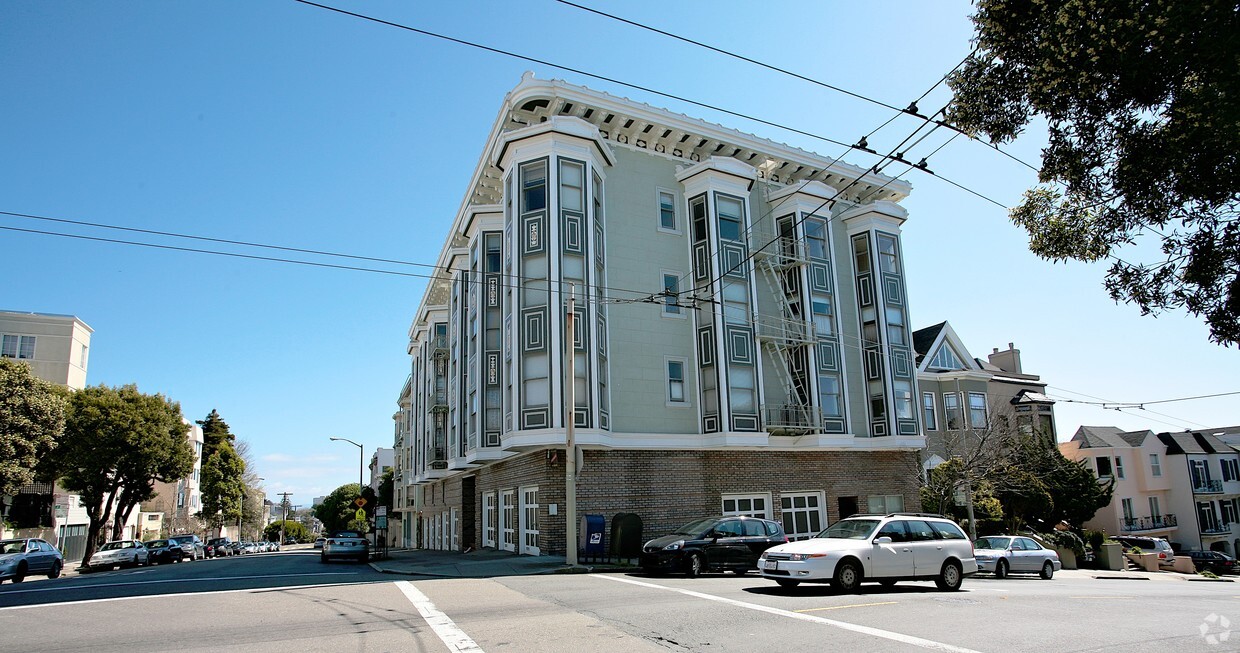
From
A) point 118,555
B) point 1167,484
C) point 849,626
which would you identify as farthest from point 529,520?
point 1167,484

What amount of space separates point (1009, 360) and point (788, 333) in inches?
942

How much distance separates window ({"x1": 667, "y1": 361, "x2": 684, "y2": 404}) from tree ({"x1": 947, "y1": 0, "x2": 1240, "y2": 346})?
17.4 metres

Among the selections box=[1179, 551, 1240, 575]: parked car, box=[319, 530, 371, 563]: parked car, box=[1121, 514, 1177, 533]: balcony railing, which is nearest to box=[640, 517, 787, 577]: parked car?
box=[319, 530, 371, 563]: parked car

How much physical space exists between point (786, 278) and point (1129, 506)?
35.3 metres

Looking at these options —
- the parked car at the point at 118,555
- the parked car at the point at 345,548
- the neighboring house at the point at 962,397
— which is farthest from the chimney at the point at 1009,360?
the parked car at the point at 118,555

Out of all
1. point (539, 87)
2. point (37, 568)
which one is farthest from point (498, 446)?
point (37, 568)

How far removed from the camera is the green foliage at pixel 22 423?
28.8 metres

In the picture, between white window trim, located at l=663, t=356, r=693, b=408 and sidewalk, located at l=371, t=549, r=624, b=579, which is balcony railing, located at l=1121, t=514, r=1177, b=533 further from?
sidewalk, located at l=371, t=549, r=624, b=579

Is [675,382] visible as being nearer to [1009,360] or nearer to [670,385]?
[670,385]

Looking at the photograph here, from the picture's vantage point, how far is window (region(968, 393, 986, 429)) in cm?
3800

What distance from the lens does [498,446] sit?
26891 mm

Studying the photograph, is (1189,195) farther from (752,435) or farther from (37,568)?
(37,568)

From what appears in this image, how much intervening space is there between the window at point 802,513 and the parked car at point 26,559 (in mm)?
24506

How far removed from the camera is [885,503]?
29.8m
